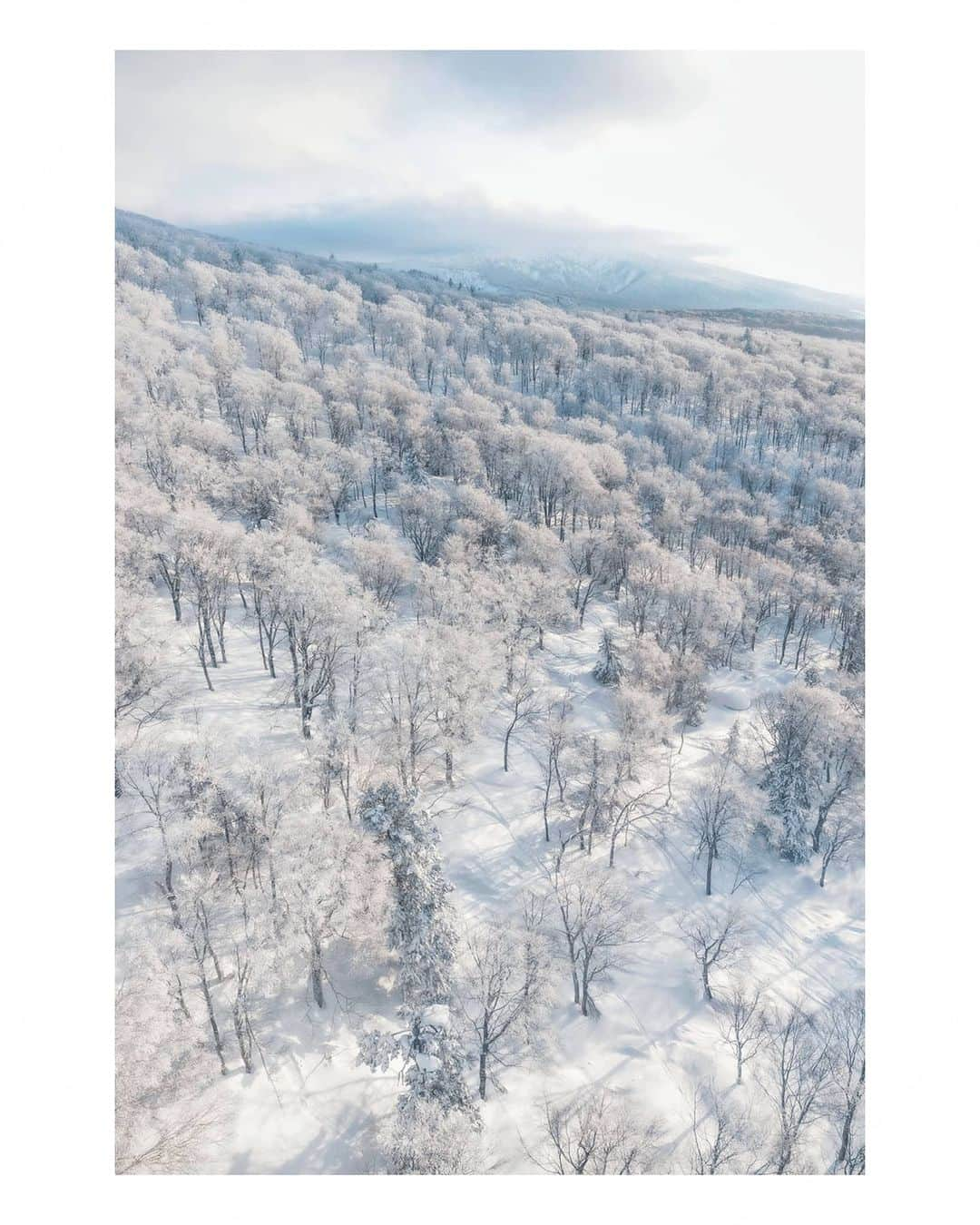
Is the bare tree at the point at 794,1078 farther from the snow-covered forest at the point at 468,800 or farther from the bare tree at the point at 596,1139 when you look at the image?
the bare tree at the point at 596,1139

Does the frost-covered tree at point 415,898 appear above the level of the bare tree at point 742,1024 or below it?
above

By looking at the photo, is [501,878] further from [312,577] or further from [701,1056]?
[312,577]

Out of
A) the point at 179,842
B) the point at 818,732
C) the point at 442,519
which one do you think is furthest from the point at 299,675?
the point at 818,732

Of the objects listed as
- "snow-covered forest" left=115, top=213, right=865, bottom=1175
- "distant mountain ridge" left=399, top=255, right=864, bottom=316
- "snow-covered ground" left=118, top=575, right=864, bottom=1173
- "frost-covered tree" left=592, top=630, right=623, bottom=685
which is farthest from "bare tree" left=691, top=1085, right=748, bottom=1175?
"distant mountain ridge" left=399, top=255, right=864, bottom=316

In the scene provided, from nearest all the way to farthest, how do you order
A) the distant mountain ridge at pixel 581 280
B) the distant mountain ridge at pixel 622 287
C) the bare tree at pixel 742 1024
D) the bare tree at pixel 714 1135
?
the bare tree at pixel 714 1135
the bare tree at pixel 742 1024
the distant mountain ridge at pixel 581 280
the distant mountain ridge at pixel 622 287

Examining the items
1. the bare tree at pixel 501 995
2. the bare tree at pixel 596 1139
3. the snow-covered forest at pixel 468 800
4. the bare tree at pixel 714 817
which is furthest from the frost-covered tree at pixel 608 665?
the bare tree at pixel 596 1139

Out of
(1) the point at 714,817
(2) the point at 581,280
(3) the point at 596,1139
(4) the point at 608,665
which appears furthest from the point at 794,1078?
(2) the point at 581,280
